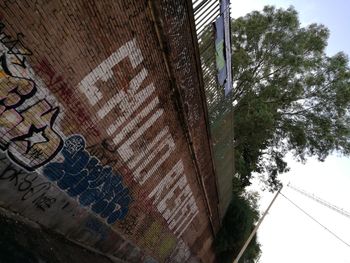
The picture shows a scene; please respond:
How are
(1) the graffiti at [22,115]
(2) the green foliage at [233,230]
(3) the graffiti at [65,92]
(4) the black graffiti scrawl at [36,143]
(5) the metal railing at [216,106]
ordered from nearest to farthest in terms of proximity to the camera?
(1) the graffiti at [22,115]
(4) the black graffiti scrawl at [36,143]
(3) the graffiti at [65,92]
(5) the metal railing at [216,106]
(2) the green foliage at [233,230]

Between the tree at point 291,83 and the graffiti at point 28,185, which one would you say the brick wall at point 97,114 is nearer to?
the graffiti at point 28,185

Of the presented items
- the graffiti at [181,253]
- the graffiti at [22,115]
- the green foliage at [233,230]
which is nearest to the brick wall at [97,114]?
the graffiti at [22,115]

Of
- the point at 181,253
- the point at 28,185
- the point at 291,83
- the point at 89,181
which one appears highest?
the point at 291,83

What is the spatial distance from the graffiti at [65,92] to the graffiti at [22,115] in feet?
0.64

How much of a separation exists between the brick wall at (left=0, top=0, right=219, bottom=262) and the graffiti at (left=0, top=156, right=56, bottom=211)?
0.02 m

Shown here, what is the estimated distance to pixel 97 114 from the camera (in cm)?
686

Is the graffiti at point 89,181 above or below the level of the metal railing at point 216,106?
below

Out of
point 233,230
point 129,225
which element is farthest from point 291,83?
point 129,225

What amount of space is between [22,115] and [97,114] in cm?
149

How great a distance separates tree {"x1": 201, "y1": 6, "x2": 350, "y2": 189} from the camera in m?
20.5

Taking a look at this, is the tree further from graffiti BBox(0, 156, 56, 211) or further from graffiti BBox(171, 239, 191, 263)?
graffiti BBox(0, 156, 56, 211)

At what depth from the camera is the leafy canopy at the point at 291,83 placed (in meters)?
20.5

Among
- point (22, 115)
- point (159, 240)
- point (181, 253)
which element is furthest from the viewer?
point (181, 253)

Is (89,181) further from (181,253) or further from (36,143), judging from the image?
(181,253)
